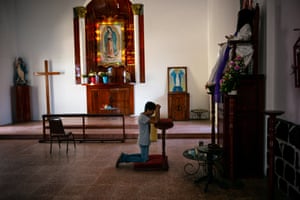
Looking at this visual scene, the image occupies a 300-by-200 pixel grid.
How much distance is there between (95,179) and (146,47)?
5.19 m

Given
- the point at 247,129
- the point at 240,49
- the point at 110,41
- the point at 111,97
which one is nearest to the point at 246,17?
the point at 240,49

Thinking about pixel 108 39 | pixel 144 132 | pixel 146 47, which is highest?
pixel 108 39

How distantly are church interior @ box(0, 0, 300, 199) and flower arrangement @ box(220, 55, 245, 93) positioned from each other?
0.03m

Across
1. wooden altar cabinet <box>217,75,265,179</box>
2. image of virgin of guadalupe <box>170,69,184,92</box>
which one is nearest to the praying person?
wooden altar cabinet <box>217,75,265,179</box>

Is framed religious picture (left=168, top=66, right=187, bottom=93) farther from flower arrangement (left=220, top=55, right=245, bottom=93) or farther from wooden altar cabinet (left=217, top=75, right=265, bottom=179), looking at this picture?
flower arrangement (left=220, top=55, right=245, bottom=93)

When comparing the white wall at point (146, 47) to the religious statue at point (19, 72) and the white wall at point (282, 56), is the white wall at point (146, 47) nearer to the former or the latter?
the religious statue at point (19, 72)

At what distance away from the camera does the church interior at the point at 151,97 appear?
11.2 feet

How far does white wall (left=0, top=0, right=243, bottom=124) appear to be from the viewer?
813 centimetres

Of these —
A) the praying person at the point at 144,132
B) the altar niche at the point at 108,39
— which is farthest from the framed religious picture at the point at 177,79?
the praying person at the point at 144,132

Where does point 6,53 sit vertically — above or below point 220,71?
above

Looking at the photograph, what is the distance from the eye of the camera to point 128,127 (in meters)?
7.08

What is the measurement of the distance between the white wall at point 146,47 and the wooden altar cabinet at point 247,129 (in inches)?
167

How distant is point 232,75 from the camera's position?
3543 mm

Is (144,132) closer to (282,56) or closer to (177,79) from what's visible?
(282,56)
